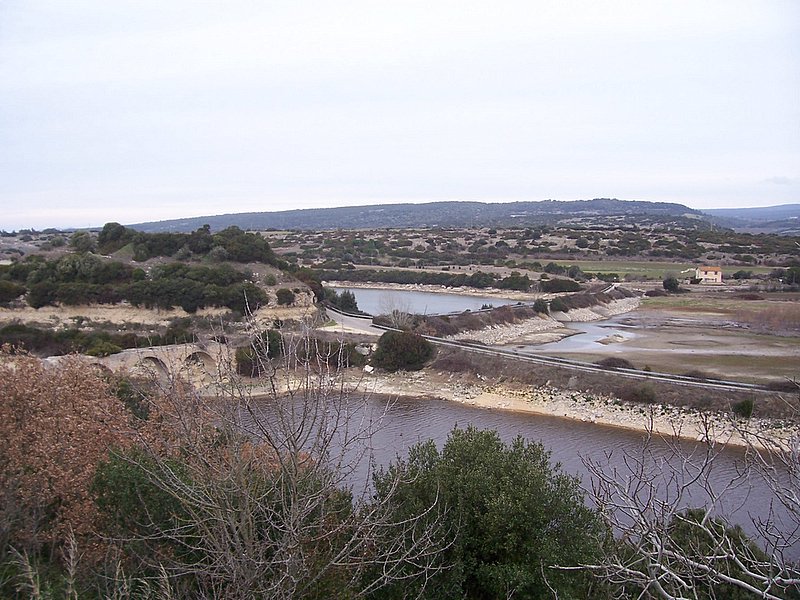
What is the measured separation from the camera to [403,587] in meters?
6.91

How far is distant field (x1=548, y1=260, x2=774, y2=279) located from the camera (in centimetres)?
5454

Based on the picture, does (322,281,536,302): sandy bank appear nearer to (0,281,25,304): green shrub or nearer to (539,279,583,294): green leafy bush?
(539,279,583,294): green leafy bush


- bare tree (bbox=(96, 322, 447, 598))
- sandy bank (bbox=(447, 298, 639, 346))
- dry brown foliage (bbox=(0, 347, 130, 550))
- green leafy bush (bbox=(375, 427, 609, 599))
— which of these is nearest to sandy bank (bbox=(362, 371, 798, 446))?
sandy bank (bbox=(447, 298, 639, 346))

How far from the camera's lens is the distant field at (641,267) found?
2147 inches

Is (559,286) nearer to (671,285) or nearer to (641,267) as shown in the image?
(671,285)

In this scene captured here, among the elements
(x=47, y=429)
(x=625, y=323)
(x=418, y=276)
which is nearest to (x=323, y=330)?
(x=625, y=323)

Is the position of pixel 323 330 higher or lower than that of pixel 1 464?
lower

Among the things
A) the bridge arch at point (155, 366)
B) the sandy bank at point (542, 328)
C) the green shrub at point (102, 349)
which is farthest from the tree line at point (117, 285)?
the sandy bank at point (542, 328)

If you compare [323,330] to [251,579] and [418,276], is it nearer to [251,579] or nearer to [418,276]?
[251,579]

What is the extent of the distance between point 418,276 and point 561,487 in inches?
2051

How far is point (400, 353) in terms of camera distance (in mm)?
27188

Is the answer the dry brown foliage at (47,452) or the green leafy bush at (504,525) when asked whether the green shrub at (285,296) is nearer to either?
the dry brown foliage at (47,452)

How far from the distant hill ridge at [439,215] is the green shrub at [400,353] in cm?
9060

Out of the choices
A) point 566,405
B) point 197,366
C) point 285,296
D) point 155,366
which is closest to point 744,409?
point 566,405
